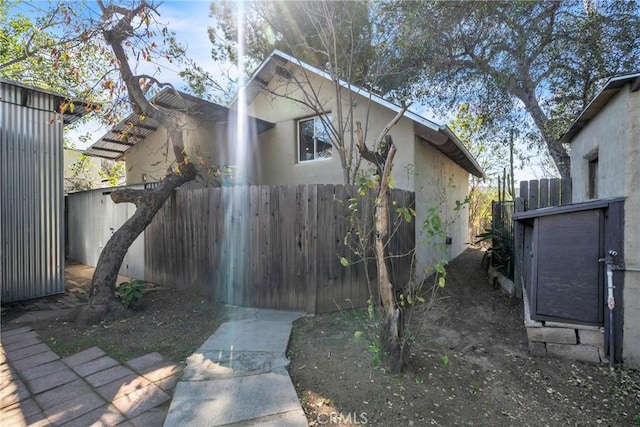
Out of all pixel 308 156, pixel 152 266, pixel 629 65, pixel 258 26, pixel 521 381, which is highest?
pixel 258 26

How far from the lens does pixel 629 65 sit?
23.3 feet

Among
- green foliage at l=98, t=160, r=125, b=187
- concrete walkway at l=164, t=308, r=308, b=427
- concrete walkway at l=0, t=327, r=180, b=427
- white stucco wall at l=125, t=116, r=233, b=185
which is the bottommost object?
concrete walkway at l=0, t=327, r=180, b=427

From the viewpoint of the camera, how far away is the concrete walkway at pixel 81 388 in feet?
8.02

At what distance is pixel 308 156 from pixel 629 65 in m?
7.62

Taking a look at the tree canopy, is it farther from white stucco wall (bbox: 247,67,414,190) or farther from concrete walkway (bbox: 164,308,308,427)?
concrete walkway (bbox: 164,308,308,427)

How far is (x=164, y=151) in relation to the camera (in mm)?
8906

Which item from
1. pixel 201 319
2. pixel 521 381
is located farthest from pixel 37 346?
pixel 521 381

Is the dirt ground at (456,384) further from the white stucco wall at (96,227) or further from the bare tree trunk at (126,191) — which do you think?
the white stucco wall at (96,227)

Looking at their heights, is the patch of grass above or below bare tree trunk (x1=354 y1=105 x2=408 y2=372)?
below

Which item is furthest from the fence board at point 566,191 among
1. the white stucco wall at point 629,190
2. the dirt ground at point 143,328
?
the dirt ground at point 143,328

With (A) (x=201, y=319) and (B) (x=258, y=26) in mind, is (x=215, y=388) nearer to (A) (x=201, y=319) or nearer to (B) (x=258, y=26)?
(A) (x=201, y=319)

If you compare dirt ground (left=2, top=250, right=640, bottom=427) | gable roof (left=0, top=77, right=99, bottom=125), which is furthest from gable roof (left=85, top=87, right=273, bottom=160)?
dirt ground (left=2, top=250, right=640, bottom=427)

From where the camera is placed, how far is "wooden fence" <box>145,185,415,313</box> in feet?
15.6

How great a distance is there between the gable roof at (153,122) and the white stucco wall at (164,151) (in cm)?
24
